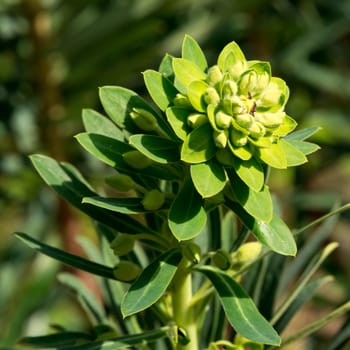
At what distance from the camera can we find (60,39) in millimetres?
2158

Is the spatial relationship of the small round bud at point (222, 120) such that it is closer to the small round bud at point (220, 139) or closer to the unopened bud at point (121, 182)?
the small round bud at point (220, 139)

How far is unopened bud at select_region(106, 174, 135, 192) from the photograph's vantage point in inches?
34.4

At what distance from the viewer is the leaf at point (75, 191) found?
0.87 metres

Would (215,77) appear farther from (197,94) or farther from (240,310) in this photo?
(240,310)

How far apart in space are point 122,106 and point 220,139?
0.42 ft

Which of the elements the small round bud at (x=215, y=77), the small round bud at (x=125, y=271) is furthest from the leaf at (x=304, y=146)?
the small round bud at (x=125, y=271)

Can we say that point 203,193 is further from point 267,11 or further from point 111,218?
point 267,11

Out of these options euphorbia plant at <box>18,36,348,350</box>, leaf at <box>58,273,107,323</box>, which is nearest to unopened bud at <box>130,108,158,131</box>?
euphorbia plant at <box>18,36,348,350</box>

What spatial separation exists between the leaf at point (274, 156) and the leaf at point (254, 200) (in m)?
0.03

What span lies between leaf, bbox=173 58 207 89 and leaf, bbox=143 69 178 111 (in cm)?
2

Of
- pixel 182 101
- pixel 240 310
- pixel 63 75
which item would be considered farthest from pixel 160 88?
pixel 63 75

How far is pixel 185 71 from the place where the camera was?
82 cm

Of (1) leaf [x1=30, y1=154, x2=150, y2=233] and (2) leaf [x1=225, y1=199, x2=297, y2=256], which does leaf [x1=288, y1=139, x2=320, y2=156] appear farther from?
(1) leaf [x1=30, y1=154, x2=150, y2=233]

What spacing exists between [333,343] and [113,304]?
10.6 inches
